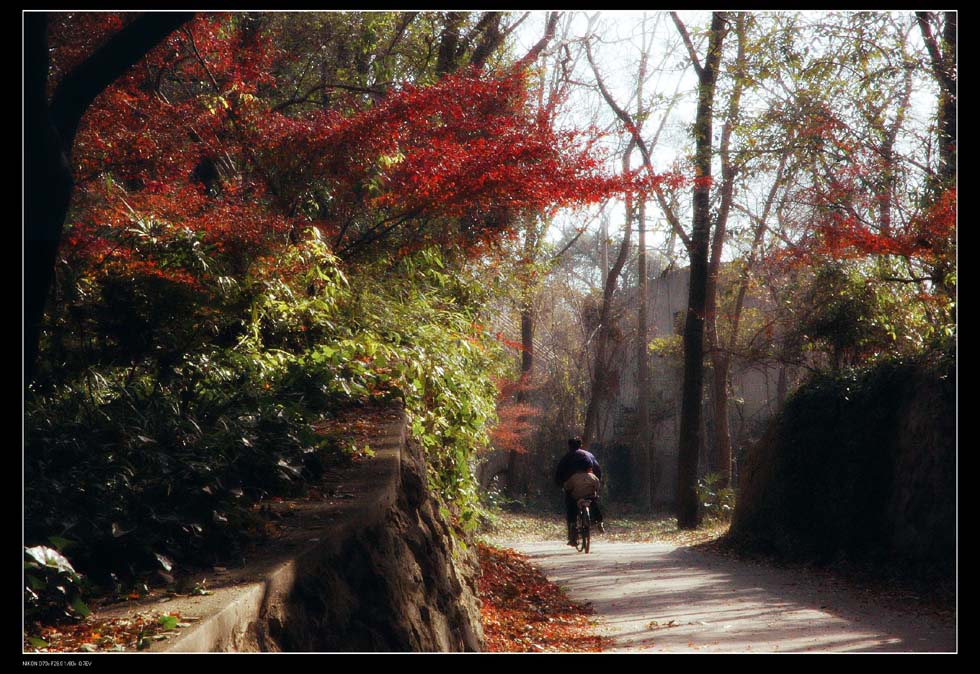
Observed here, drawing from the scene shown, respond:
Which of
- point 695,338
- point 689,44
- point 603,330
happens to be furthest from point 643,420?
point 689,44

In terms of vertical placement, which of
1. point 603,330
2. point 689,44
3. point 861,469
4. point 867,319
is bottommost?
point 861,469

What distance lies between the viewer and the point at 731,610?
8.37 m

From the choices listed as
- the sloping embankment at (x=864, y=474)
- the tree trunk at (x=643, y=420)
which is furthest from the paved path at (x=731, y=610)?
the tree trunk at (x=643, y=420)

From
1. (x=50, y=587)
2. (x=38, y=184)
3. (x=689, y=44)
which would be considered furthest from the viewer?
(x=689, y=44)

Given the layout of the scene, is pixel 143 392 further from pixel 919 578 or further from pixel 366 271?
pixel 919 578

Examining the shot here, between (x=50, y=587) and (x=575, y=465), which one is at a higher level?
(x=50, y=587)

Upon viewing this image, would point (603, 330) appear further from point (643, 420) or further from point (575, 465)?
point (575, 465)

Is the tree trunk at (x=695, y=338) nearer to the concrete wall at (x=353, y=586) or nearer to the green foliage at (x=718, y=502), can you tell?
the green foliage at (x=718, y=502)

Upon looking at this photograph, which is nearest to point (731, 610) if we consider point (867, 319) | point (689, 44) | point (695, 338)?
point (867, 319)

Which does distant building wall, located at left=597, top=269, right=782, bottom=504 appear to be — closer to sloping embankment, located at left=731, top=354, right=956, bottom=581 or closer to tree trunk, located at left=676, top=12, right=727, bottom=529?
tree trunk, located at left=676, top=12, right=727, bottom=529

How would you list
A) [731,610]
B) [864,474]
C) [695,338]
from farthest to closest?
[695,338], [864,474], [731,610]

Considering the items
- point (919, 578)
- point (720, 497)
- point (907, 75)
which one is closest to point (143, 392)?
point (919, 578)

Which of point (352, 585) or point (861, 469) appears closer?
point (352, 585)
